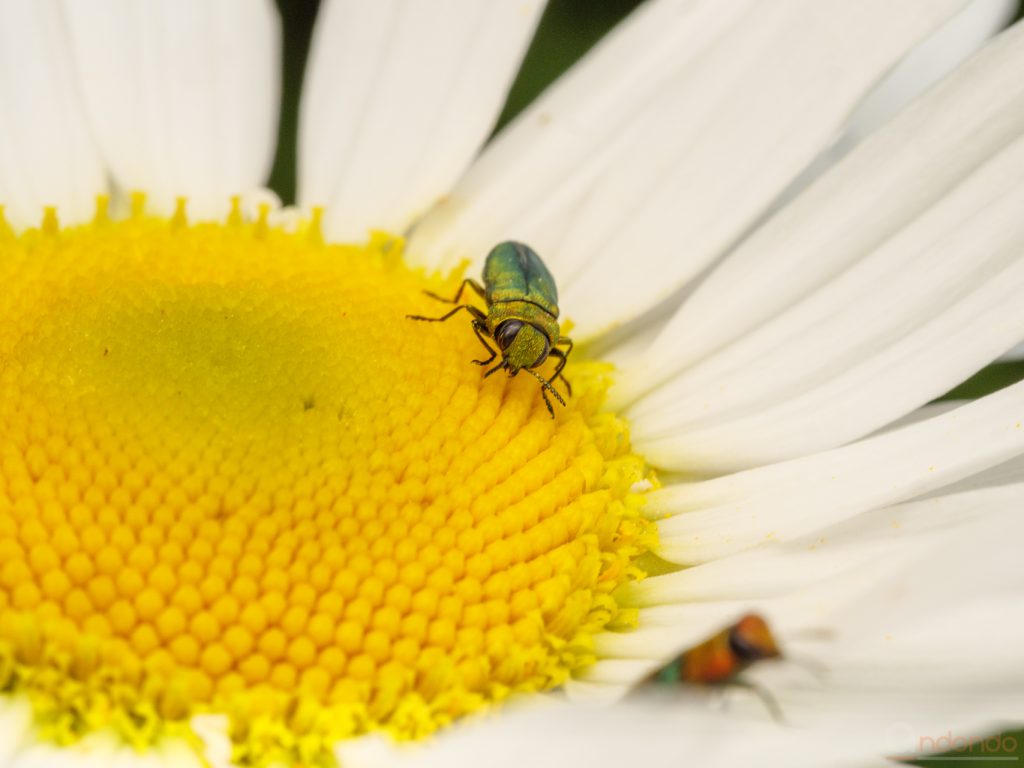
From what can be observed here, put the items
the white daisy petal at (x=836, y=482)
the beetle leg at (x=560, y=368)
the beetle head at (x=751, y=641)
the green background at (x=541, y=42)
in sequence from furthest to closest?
the green background at (x=541, y=42)
the beetle leg at (x=560, y=368)
the white daisy petal at (x=836, y=482)
the beetle head at (x=751, y=641)

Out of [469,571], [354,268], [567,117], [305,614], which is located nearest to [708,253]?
[567,117]

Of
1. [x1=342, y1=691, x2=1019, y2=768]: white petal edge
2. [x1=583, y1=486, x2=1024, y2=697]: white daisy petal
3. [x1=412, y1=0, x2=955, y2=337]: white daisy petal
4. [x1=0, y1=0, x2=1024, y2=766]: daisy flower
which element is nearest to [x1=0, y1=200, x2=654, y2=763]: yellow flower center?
[x1=0, y1=0, x2=1024, y2=766]: daisy flower

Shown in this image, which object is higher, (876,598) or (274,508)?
(274,508)

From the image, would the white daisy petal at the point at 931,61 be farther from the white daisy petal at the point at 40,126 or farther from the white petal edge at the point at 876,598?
the white daisy petal at the point at 40,126

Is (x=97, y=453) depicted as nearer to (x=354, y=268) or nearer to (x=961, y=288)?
(x=354, y=268)

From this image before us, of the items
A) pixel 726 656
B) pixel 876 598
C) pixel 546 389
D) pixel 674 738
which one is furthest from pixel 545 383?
pixel 674 738

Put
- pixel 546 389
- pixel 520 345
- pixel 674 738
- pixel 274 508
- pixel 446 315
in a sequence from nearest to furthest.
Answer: pixel 674 738 → pixel 274 508 → pixel 520 345 → pixel 546 389 → pixel 446 315

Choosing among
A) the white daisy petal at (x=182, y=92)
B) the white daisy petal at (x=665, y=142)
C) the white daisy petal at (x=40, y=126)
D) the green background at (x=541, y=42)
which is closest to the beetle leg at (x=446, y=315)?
the white daisy petal at (x=665, y=142)

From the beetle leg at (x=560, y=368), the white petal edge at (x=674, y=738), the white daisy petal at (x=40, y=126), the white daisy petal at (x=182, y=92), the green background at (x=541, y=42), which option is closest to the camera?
the white petal edge at (x=674, y=738)

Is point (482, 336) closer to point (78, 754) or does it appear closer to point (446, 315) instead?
point (446, 315)
